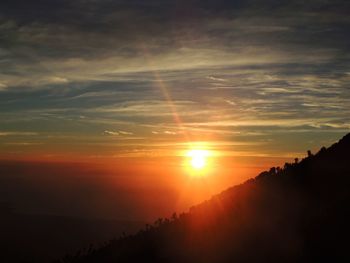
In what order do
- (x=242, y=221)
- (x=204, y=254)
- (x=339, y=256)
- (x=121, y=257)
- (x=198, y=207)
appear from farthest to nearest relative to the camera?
(x=198, y=207)
(x=121, y=257)
(x=242, y=221)
(x=204, y=254)
(x=339, y=256)

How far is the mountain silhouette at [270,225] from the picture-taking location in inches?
440

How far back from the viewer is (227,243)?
12375mm

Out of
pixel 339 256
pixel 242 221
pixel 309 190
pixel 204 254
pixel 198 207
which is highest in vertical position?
pixel 198 207

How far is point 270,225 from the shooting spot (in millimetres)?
12500

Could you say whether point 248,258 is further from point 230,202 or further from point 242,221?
point 230,202

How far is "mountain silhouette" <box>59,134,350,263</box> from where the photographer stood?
1118cm

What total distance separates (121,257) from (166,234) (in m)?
1.49

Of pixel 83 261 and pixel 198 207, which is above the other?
pixel 198 207

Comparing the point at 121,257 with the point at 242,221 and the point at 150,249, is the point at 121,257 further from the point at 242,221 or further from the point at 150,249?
the point at 242,221

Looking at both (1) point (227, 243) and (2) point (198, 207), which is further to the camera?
(2) point (198, 207)

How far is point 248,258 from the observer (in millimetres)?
11367

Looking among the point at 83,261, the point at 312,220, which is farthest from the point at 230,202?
the point at 83,261

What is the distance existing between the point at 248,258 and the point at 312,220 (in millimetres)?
1873

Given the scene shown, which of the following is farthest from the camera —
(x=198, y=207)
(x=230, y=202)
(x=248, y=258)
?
(x=198, y=207)
